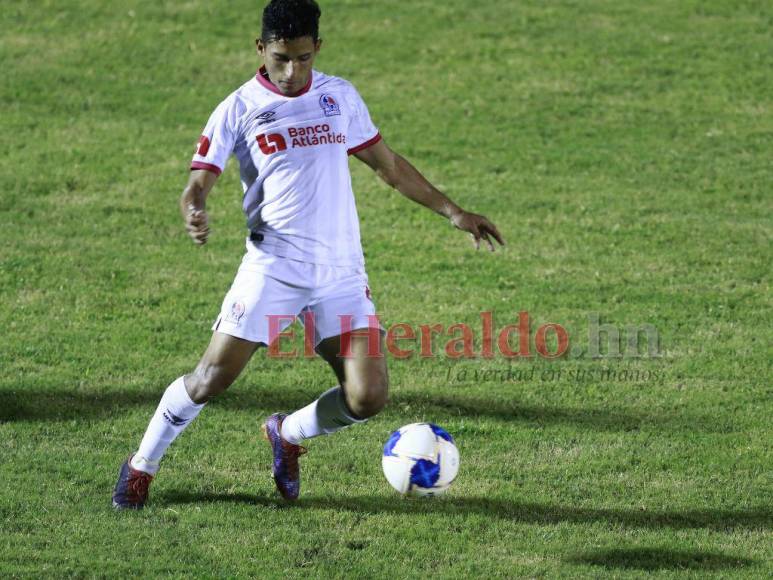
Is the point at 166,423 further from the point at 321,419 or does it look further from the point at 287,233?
the point at 287,233

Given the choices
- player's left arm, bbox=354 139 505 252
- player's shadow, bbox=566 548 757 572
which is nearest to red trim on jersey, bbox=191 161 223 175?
player's left arm, bbox=354 139 505 252

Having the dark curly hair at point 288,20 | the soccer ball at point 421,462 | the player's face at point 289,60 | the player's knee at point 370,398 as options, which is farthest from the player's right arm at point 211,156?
the soccer ball at point 421,462

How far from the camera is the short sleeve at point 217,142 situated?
20.0 feet

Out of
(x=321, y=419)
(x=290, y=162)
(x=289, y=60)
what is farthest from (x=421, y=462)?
(x=289, y=60)

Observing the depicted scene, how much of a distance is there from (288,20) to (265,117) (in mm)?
490

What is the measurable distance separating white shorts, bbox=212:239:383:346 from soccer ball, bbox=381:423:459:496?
603mm

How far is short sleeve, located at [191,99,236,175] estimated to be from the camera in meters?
6.09

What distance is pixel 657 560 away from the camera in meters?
5.98

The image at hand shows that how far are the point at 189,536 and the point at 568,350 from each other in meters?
3.78

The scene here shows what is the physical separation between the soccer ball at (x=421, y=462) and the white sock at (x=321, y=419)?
0.25 meters

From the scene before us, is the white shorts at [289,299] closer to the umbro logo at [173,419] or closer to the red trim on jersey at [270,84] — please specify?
the umbro logo at [173,419]

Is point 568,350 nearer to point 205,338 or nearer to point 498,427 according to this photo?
point 498,427

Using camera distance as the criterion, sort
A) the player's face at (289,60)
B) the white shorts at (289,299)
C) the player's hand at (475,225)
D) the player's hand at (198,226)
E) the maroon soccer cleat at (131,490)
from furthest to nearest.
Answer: the player's hand at (475,225)
the maroon soccer cleat at (131,490)
the white shorts at (289,299)
the player's face at (289,60)
the player's hand at (198,226)

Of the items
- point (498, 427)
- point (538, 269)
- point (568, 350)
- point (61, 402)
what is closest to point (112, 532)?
point (61, 402)
